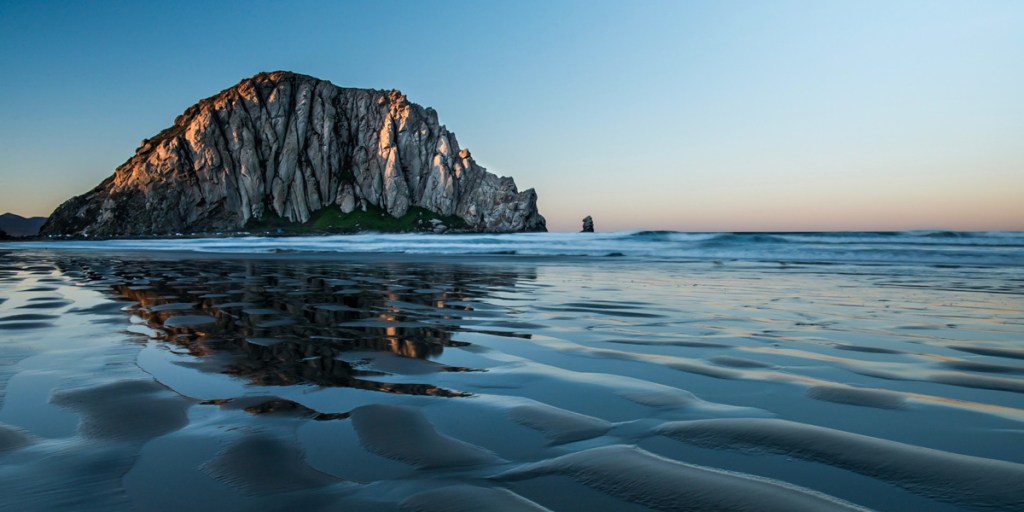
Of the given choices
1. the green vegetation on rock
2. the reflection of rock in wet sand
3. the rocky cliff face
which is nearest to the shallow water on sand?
the reflection of rock in wet sand

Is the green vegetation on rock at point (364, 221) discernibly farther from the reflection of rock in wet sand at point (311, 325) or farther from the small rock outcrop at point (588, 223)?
the reflection of rock in wet sand at point (311, 325)

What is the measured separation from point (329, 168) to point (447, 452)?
150 m

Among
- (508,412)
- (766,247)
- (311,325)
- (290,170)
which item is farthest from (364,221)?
(508,412)

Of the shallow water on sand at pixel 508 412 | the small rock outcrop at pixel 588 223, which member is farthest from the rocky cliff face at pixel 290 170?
the shallow water on sand at pixel 508 412

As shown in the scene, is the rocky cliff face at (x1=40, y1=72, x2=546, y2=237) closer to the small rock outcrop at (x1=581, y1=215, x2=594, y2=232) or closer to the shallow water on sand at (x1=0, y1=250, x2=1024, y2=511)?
the small rock outcrop at (x1=581, y1=215, x2=594, y2=232)

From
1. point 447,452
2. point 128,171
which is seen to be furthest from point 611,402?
point 128,171

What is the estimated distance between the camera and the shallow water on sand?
176 cm

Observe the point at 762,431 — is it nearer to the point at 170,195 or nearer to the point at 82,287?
the point at 82,287

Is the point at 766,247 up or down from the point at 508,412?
up

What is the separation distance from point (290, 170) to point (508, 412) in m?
148

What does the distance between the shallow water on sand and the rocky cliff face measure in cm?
13499

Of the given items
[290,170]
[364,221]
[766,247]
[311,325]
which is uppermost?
[290,170]

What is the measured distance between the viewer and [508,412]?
2670mm

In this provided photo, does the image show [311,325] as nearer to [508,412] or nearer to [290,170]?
[508,412]
